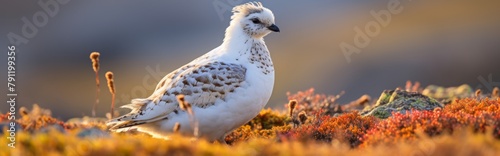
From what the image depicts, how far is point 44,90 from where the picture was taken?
1505 inches

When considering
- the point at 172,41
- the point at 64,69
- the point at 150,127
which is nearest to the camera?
the point at 150,127

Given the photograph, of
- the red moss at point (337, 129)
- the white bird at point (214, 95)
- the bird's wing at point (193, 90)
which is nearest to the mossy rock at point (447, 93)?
the red moss at point (337, 129)

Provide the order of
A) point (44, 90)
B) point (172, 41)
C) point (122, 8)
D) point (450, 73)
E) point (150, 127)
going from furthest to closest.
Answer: point (122, 8) < point (172, 41) < point (44, 90) < point (450, 73) < point (150, 127)

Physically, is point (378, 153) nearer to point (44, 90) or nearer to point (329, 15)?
point (44, 90)

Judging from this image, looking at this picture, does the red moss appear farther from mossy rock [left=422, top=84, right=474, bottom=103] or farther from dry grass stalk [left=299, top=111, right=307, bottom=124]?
mossy rock [left=422, top=84, right=474, bottom=103]

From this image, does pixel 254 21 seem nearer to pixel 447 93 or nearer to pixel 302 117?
pixel 302 117

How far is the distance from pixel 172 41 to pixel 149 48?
1.62m

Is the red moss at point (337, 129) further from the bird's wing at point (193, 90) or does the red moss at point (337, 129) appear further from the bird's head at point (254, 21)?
the bird's head at point (254, 21)

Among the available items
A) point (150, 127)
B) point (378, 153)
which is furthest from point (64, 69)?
point (378, 153)

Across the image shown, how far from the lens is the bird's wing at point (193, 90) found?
10570 millimetres

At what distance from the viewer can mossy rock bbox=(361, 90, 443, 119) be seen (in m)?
12.1

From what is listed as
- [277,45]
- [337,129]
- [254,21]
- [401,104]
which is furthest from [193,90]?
[277,45]

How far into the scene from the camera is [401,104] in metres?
12.2

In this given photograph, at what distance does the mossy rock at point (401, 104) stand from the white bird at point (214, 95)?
2.08 metres
